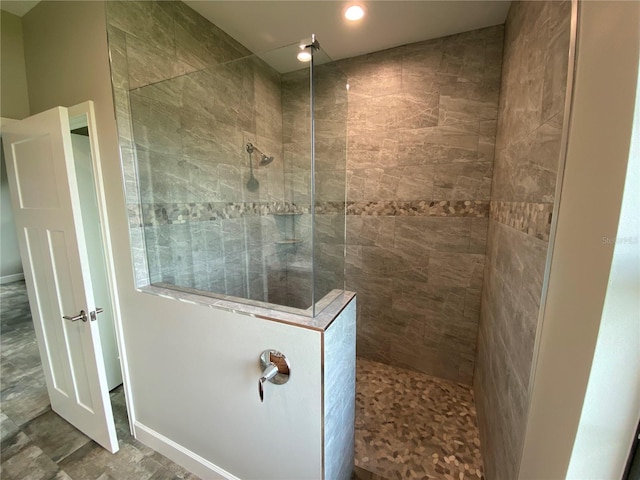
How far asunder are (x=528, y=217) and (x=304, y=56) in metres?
1.39

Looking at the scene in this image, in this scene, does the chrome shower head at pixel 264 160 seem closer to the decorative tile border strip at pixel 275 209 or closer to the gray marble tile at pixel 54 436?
the decorative tile border strip at pixel 275 209

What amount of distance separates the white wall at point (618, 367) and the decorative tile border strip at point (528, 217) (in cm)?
32

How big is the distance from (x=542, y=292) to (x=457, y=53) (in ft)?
6.27

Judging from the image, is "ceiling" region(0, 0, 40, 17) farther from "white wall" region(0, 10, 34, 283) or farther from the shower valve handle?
the shower valve handle

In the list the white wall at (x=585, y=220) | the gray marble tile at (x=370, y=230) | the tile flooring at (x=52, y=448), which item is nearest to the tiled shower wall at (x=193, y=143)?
the gray marble tile at (x=370, y=230)

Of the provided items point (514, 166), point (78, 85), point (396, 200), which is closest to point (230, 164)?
point (78, 85)

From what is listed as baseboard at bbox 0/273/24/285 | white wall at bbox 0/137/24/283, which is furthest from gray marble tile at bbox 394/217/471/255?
baseboard at bbox 0/273/24/285

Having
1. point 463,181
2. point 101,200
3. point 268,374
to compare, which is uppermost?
point 463,181

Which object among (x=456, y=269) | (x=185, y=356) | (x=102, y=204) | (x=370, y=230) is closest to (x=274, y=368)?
(x=185, y=356)

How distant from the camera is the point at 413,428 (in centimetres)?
179

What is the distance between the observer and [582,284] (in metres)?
0.65

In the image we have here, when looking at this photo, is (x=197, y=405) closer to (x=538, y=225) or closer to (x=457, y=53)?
(x=538, y=225)

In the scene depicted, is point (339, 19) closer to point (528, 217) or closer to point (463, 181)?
point (463, 181)

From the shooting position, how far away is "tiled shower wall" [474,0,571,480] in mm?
884
